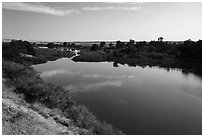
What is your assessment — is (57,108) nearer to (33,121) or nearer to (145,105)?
(33,121)

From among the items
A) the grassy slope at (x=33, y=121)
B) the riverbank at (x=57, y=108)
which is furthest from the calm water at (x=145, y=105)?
the grassy slope at (x=33, y=121)

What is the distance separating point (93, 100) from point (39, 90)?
21.9 feet

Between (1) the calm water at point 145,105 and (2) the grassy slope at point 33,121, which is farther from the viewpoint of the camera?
(1) the calm water at point 145,105

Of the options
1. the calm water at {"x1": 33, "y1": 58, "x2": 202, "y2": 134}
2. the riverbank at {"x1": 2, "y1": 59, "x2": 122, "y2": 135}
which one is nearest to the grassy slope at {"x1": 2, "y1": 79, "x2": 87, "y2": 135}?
the riverbank at {"x1": 2, "y1": 59, "x2": 122, "y2": 135}

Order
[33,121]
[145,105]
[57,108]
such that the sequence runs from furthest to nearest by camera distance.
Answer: [145,105] → [57,108] → [33,121]

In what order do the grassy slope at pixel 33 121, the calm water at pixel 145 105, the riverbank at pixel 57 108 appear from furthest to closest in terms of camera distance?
the calm water at pixel 145 105, the riverbank at pixel 57 108, the grassy slope at pixel 33 121

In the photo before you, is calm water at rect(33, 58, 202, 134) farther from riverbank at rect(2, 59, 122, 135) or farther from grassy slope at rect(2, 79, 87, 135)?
grassy slope at rect(2, 79, 87, 135)

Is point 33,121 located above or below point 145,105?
above

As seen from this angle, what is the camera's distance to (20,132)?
7453 millimetres

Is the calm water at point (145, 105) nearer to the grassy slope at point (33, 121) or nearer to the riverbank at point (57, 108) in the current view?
the riverbank at point (57, 108)

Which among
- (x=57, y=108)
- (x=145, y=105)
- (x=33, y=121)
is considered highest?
(x=33, y=121)

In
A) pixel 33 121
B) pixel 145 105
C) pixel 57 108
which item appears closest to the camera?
pixel 33 121

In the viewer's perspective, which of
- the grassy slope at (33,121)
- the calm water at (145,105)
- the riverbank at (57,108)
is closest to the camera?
the grassy slope at (33,121)

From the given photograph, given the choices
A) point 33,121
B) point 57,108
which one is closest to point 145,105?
point 57,108
